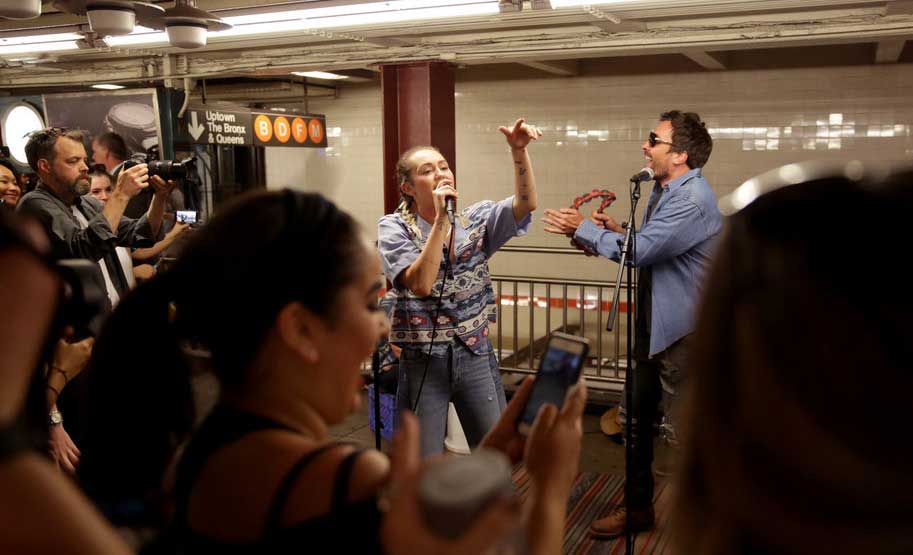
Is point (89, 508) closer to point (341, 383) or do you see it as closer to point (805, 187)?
point (341, 383)

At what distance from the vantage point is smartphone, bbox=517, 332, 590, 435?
1318mm

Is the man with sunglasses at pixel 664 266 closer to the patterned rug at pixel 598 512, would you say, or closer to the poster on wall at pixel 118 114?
the patterned rug at pixel 598 512

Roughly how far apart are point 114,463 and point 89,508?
1.70ft

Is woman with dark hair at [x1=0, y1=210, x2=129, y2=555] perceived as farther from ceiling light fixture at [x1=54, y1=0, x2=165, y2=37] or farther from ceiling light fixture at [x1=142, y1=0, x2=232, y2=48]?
ceiling light fixture at [x1=142, y1=0, x2=232, y2=48]

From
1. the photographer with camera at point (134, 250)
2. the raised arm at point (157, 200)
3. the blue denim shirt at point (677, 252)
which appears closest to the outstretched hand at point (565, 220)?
the blue denim shirt at point (677, 252)

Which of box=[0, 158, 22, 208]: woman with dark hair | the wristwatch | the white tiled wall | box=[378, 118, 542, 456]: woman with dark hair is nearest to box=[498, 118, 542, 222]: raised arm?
box=[378, 118, 542, 456]: woman with dark hair

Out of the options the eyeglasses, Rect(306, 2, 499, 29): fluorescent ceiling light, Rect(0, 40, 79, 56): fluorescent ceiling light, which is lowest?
the eyeglasses

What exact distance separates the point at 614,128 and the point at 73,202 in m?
5.89

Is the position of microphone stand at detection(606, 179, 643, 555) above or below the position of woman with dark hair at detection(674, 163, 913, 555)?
below

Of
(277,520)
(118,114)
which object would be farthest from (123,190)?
(118,114)

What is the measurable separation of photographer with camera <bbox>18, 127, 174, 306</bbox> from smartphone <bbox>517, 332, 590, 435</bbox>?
8.86 feet

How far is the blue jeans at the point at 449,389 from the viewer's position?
10.6ft

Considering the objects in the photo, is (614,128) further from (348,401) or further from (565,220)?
(348,401)

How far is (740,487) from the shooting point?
713 mm
